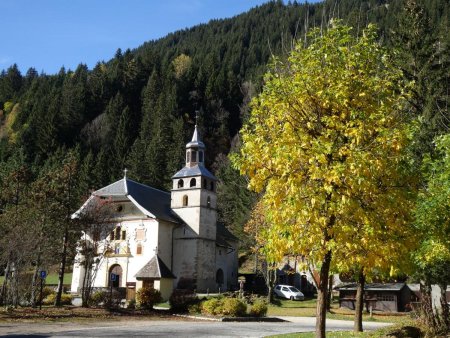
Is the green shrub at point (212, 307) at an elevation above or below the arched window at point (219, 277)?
below

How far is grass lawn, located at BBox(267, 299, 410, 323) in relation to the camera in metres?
33.5

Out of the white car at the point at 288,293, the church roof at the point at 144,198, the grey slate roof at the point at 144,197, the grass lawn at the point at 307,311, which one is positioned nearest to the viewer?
the grass lawn at the point at 307,311

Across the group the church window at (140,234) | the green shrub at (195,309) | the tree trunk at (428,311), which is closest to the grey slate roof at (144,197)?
the church window at (140,234)

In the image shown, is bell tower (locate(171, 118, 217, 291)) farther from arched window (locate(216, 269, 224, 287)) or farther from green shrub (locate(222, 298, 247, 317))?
green shrub (locate(222, 298, 247, 317))

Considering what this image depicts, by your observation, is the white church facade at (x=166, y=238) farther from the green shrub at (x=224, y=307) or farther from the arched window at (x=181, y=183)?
the green shrub at (x=224, y=307)

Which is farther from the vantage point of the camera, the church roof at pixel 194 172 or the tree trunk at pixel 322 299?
the church roof at pixel 194 172

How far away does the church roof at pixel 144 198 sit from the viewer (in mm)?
43031

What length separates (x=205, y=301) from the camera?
29.1 metres

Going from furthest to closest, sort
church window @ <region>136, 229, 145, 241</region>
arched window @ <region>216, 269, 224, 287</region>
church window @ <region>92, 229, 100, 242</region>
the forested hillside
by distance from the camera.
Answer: the forested hillside
arched window @ <region>216, 269, 224, 287</region>
church window @ <region>136, 229, 145, 241</region>
church window @ <region>92, 229, 100, 242</region>

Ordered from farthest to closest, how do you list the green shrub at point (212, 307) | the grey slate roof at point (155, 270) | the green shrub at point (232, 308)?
the grey slate roof at point (155, 270) < the green shrub at point (212, 307) < the green shrub at point (232, 308)

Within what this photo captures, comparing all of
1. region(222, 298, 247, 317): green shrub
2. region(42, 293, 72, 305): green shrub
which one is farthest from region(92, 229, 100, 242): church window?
region(222, 298, 247, 317): green shrub

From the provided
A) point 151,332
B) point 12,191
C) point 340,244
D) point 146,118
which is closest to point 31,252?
point 12,191

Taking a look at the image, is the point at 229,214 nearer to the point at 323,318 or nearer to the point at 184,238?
the point at 184,238

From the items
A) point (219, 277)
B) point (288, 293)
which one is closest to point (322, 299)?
point (288, 293)
